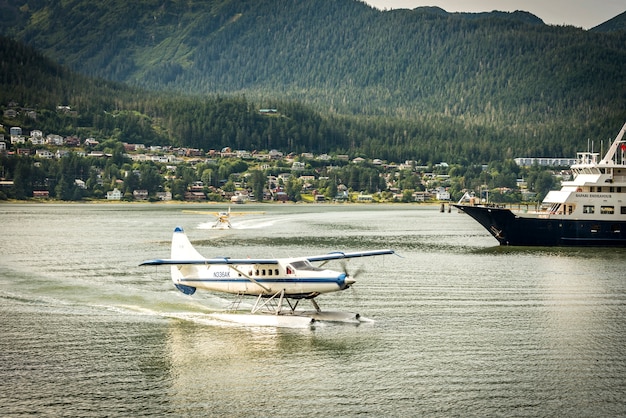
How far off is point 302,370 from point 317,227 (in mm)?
81278

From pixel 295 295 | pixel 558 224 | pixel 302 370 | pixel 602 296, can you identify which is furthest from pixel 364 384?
pixel 558 224

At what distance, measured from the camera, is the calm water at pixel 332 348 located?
27250 mm

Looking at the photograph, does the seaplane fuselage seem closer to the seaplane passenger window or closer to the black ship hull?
the black ship hull

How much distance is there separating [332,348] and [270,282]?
16.8 ft

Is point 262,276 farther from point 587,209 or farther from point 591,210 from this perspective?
point 591,210

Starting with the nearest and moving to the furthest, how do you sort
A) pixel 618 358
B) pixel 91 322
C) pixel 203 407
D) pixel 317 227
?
pixel 203 407 → pixel 618 358 → pixel 91 322 → pixel 317 227

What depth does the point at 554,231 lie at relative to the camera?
7300cm

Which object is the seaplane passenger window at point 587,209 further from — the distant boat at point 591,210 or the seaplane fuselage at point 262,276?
the seaplane fuselage at point 262,276

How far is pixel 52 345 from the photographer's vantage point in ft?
111

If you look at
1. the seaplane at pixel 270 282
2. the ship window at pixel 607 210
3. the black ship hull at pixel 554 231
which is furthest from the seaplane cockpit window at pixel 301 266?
the ship window at pixel 607 210

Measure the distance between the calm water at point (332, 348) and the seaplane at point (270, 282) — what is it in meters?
1.18

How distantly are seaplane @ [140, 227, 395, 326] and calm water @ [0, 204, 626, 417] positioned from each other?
Result: 118 centimetres

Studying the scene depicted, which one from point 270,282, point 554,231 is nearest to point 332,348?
point 270,282

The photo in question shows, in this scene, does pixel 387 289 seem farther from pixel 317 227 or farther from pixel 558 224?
pixel 317 227
